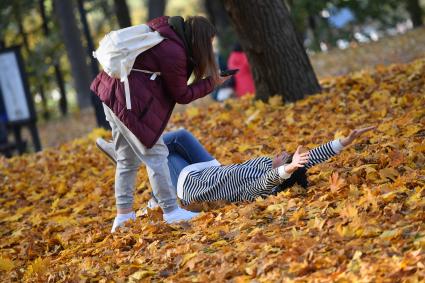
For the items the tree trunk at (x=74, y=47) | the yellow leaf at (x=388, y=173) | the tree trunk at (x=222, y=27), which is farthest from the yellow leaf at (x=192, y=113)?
the tree trunk at (x=74, y=47)

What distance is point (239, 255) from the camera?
172 inches

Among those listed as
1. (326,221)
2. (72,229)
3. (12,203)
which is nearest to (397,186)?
(326,221)

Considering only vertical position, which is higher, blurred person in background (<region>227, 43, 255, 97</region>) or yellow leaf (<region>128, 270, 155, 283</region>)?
blurred person in background (<region>227, 43, 255, 97</region>)

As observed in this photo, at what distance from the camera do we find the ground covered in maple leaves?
13.3ft

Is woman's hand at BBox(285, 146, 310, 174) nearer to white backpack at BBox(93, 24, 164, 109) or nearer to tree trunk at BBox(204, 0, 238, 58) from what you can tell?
white backpack at BBox(93, 24, 164, 109)

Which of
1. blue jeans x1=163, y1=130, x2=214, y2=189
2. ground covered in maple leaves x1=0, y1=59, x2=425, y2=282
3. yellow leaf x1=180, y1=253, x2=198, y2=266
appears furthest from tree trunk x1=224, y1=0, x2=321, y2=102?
yellow leaf x1=180, y1=253, x2=198, y2=266

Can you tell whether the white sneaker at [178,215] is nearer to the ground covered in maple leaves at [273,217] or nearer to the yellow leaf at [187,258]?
the ground covered in maple leaves at [273,217]

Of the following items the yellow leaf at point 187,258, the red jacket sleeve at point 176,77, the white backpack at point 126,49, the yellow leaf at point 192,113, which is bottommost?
the yellow leaf at point 187,258

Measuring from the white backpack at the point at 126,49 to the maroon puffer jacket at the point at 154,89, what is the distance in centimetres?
5

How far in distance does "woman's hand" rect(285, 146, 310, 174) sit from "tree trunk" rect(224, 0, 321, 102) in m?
4.39

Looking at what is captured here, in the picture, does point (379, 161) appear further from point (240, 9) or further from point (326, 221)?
point (240, 9)

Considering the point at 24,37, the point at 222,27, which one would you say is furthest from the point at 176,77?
the point at 24,37

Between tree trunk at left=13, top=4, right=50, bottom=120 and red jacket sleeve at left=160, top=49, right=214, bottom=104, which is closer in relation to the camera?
red jacket sleeve at left=160, top=49, right=214, bottom=104

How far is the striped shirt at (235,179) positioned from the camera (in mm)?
5203
